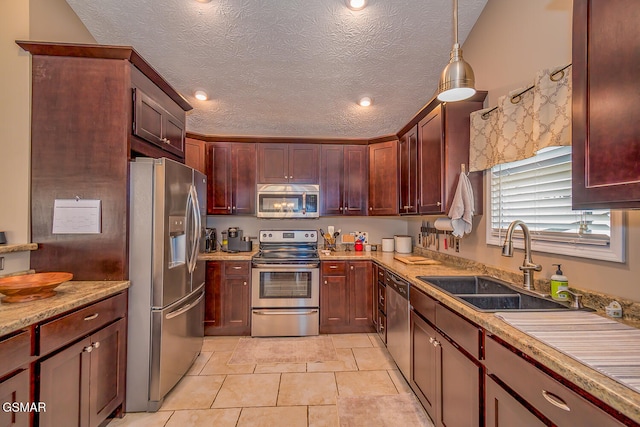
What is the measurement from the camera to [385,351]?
2.98 m

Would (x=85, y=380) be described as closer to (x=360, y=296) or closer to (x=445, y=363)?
(x=445, y=363)

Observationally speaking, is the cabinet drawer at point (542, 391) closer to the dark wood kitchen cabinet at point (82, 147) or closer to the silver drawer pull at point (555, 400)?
the silver drawer pull at point (555, 400)

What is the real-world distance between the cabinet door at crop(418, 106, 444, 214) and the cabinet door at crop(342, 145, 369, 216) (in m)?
1.14

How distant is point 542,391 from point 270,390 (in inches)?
77.2

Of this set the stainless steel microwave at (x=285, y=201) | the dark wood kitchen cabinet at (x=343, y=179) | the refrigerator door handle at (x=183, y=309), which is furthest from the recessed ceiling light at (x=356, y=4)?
the refrigerator door handle at (x=183, y=309)

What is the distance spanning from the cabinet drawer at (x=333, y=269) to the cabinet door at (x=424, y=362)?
1323mm

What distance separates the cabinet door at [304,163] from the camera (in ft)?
12.5

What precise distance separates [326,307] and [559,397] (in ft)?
8.75

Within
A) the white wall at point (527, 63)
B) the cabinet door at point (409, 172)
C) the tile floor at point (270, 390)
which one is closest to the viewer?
the white wall at point (527, 63)

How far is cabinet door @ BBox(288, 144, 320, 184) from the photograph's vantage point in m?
3.82

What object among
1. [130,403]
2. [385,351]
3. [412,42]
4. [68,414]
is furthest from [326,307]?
[412,42]

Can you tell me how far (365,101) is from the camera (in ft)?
11.2

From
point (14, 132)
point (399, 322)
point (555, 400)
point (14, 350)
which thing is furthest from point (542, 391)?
point (14, 132)

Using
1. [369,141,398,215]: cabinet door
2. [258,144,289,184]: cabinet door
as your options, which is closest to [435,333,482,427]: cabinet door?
[369,141,398,215]: cabinet door
